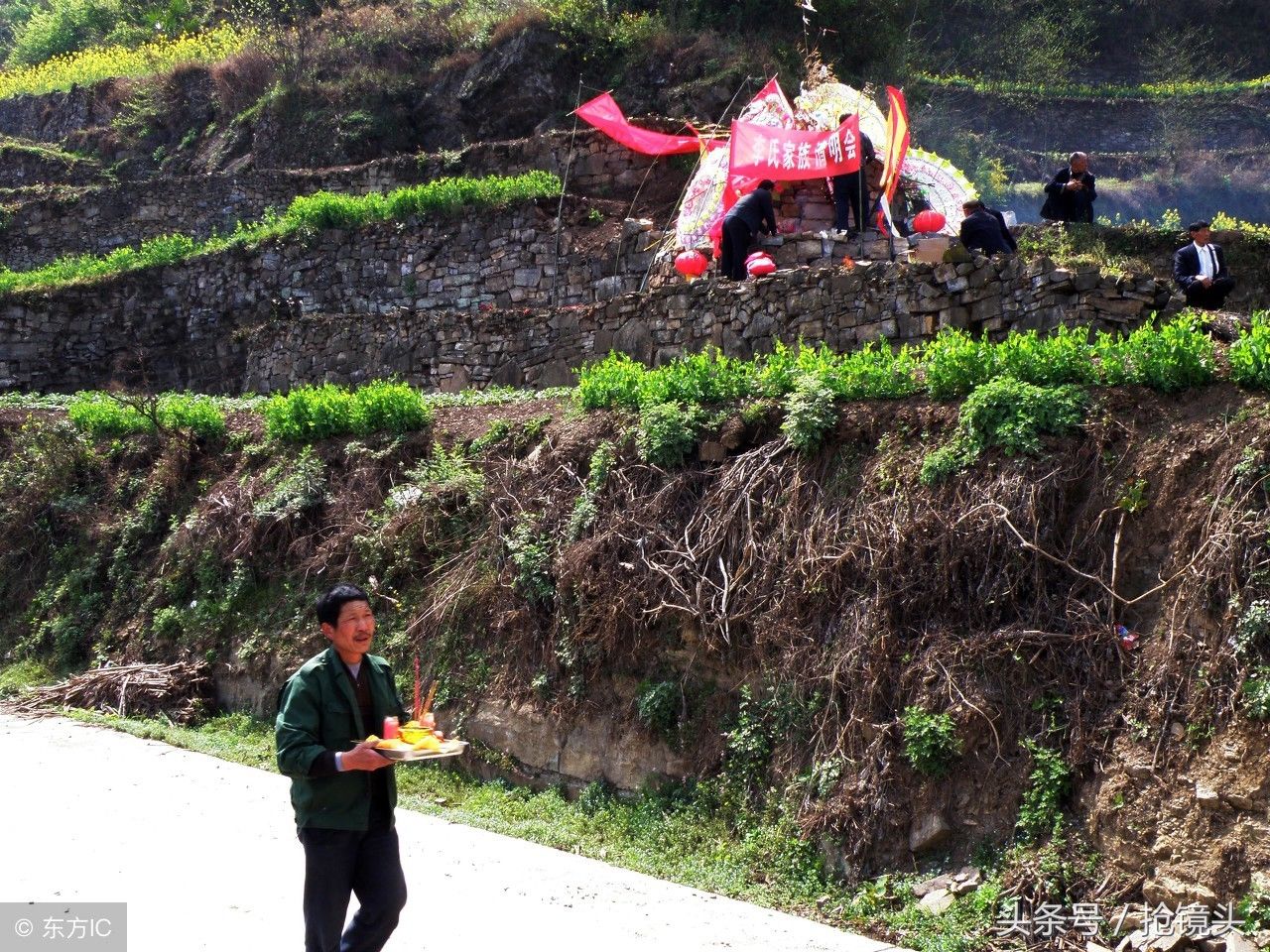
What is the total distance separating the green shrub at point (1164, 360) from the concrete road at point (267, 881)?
10.4ft

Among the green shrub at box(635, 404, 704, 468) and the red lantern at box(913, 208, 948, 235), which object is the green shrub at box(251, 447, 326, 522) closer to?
the green shrub at box(635, 404, 704, 468)

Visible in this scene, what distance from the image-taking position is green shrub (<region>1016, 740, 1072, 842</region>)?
6.02 m

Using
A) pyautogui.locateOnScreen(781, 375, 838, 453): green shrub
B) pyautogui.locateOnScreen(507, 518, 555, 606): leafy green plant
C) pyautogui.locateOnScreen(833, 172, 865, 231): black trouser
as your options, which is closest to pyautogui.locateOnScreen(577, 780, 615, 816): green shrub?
pyautogui.locateOnScreen(507, 518, 555, 606): leafy green plant

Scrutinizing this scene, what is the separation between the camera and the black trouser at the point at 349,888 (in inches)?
179

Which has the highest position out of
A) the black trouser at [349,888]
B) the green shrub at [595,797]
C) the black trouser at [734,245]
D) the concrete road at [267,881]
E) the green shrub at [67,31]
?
the green shrub at [67,31]

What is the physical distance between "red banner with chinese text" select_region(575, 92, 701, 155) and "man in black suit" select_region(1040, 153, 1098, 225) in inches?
188

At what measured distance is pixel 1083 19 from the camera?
94.6 ft

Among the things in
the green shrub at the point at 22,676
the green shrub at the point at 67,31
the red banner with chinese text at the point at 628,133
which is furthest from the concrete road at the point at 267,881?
the green shrub at the point at 67,31

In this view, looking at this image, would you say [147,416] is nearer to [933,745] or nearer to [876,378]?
[876,378]

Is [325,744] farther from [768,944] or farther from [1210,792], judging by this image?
[1210,792]

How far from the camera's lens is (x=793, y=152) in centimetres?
1351

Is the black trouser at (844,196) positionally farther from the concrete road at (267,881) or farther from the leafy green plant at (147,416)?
the concrete road at (267,881)

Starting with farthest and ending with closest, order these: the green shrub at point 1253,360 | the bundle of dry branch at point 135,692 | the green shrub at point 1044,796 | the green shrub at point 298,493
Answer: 1. the green shrub at point 298,493
2. the bundle of dry branch at point 135,692
3. the green shrub at point 1253,360
4. the green shrub at point 1044,796

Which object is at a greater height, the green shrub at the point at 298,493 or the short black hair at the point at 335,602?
the short black hair at the point at 335,602
